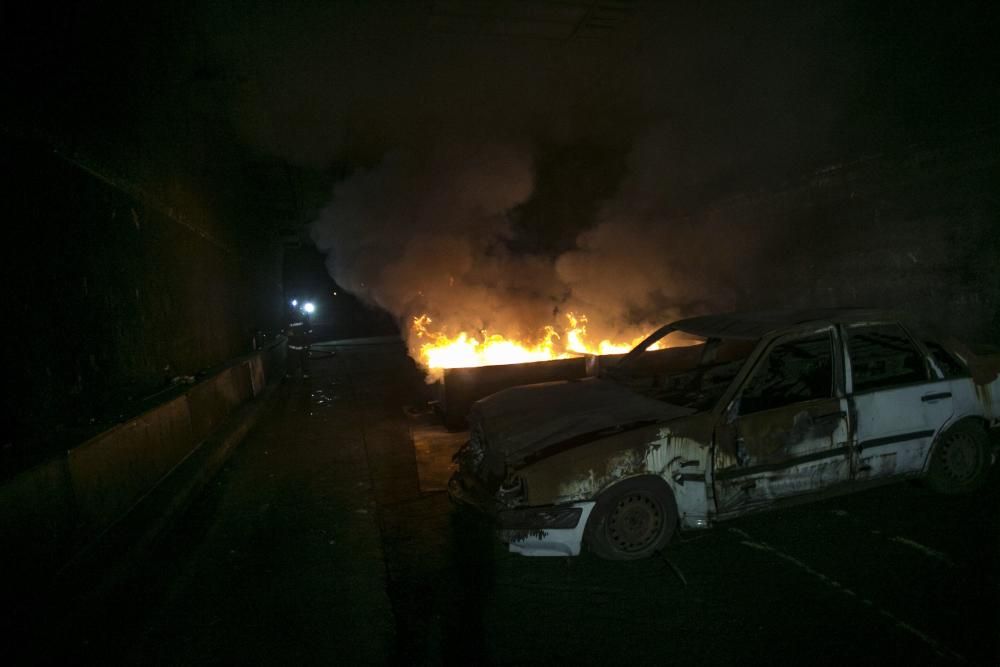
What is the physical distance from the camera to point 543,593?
3264mm

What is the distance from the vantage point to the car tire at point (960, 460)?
4180 mm

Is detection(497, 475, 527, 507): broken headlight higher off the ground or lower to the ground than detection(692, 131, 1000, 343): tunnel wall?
lower

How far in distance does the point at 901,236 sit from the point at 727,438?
584cm

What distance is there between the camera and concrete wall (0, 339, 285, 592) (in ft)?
9.81

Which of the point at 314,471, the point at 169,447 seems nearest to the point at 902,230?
the point at 314,471

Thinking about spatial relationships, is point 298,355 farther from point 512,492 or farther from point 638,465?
point 638,465

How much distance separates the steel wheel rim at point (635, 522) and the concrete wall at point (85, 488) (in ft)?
10.8

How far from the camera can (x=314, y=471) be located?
6.01m

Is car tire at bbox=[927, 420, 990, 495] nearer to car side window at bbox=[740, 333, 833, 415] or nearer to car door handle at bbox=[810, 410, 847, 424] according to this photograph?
car side window at bbox=[740, 333, 833, 415]

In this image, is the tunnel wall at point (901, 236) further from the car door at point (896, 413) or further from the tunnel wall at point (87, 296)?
the tunnel wall at point (87, 296)

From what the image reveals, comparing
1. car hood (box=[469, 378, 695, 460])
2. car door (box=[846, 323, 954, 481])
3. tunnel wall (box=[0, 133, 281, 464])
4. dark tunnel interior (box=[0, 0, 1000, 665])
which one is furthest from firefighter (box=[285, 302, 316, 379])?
car door (box=[846, 323, 954, 481])

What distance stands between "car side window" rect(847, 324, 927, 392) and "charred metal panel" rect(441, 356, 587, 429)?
379 cm

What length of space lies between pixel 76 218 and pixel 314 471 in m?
3.19

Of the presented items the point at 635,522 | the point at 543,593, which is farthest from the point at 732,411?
the point at 543,593
